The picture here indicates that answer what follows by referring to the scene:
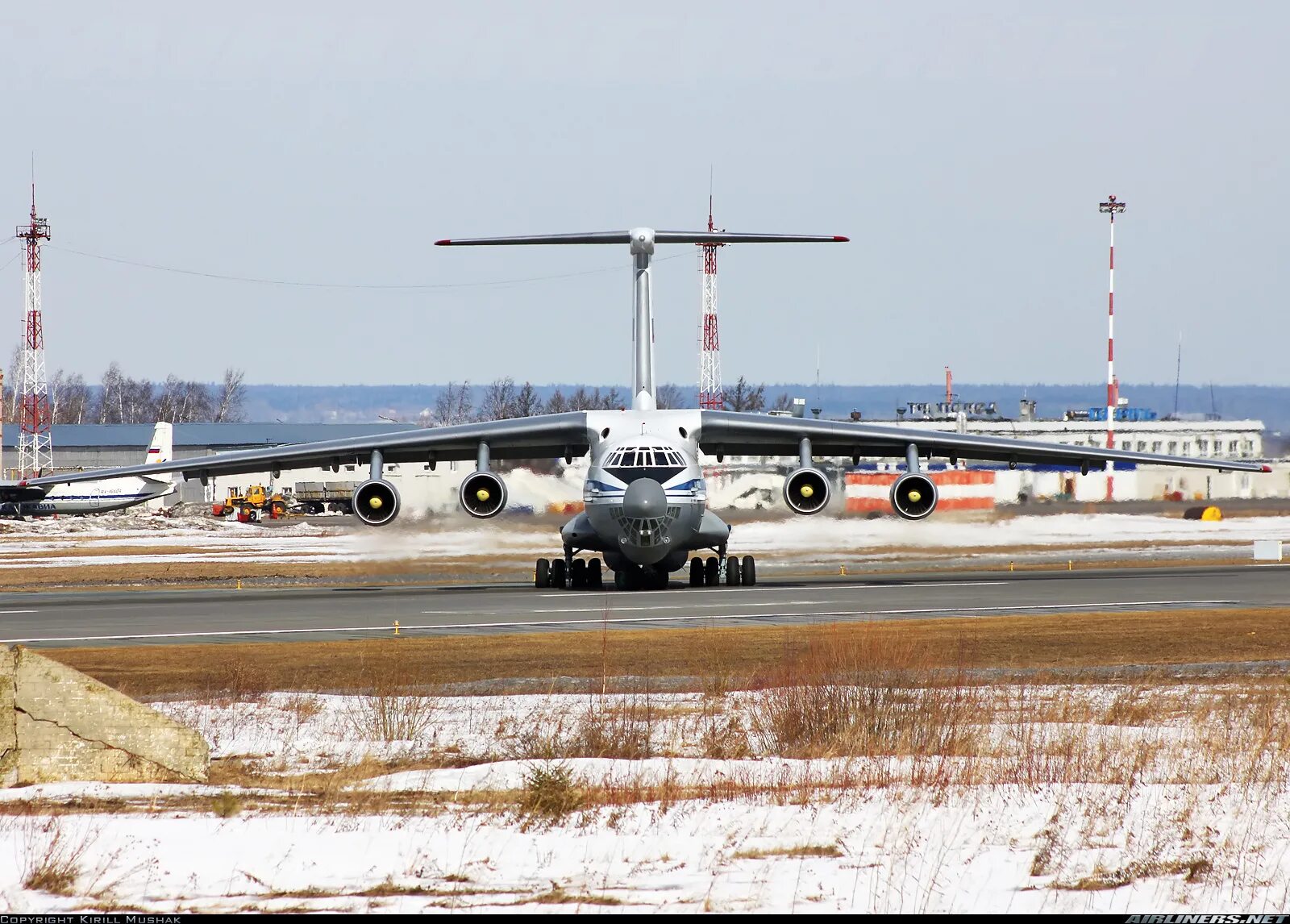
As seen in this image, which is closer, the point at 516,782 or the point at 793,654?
the point at 516,782

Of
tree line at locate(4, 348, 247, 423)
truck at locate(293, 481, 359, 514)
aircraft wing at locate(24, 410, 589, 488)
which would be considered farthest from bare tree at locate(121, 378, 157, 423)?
aircraft wing at locate(24, 410, 589, 488)

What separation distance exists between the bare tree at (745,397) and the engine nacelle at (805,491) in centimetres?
9184

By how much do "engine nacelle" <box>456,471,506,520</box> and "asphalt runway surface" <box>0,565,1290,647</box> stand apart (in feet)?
4.64

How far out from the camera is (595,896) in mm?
6215

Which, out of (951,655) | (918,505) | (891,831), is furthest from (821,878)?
(918,505)

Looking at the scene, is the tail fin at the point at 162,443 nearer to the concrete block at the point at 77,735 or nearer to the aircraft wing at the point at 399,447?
the aircraft wing at the point at 399,447

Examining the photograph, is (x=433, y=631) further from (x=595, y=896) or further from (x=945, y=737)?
(x=595, y=896)

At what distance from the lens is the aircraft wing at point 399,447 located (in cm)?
2595

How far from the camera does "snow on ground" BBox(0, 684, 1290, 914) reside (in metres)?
6.23

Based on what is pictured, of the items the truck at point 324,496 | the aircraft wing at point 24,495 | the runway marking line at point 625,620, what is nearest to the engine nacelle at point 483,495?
the runway marking line at point 625,620

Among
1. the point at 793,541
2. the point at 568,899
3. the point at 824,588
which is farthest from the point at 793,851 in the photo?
the point at 793,541

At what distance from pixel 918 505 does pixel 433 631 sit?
9.39 metres

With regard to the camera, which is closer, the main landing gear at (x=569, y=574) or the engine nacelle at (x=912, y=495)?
the engine nacelle at (x=912, y=495)

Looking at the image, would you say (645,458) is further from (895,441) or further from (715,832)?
(715,832)
